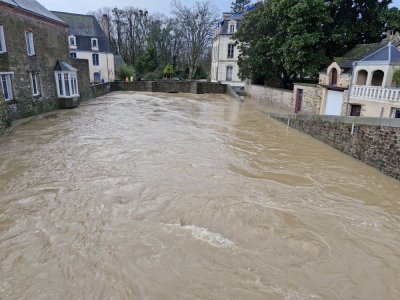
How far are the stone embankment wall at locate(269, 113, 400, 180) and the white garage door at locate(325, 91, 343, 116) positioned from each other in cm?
307

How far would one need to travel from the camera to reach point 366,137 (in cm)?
1040

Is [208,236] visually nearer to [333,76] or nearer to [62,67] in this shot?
[333,76]

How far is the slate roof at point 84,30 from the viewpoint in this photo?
3519 cm

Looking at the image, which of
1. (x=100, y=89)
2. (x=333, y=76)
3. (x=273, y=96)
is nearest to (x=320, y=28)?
(x=333, y=76)

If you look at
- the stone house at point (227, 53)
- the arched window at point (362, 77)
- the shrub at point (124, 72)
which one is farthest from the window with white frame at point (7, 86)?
the stone house at point (227, 53)

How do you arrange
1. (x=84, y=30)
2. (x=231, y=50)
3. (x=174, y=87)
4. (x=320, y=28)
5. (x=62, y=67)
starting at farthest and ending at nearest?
(x=231, y=50) < (x=84, y=30) < (x=174, y=87) < (x=62, y=67) < (x=320, y=28)

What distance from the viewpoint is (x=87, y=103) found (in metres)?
22.7

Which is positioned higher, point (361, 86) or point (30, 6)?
point (30, 6)

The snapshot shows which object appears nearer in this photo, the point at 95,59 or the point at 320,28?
the point at 320,28

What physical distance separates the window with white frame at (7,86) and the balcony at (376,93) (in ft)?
57.5

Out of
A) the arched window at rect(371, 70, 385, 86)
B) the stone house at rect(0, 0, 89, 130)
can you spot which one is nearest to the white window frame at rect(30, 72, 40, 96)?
the stone house at rect(0, 0, 89, 130)

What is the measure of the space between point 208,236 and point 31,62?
16.2 m

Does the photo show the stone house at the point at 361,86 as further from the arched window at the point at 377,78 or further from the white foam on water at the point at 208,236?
the white foam on water at the point at 208,236

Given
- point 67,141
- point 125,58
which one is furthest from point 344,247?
point 125,58
